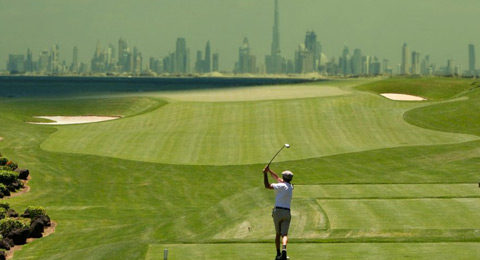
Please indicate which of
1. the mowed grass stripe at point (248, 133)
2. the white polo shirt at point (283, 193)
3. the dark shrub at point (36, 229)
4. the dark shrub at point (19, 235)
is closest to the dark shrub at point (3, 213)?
the dark shrub at point (36, 229)

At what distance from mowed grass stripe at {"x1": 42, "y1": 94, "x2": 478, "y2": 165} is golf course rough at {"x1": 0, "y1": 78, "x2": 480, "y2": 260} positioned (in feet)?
0.56

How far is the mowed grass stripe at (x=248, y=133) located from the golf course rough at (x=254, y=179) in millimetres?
171

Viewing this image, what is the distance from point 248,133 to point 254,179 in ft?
54.1

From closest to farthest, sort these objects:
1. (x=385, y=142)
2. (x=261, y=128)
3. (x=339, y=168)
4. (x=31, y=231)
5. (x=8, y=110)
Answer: (x=31, y=231) → (x=339, y=168) → (x=385, y=142) → (x=261, y=128) → (x=8, y=110)

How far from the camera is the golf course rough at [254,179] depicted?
74.1ft

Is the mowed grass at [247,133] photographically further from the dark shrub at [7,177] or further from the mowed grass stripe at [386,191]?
the mowed grass stripe at [386,191]

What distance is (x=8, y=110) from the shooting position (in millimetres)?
99750

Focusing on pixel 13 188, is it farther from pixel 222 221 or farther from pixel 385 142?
pixel 385 142

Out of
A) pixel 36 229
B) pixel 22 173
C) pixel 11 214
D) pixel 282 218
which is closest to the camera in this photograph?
pixel 282 218

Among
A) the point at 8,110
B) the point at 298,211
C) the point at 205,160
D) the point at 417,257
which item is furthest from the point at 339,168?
the point at 8,110

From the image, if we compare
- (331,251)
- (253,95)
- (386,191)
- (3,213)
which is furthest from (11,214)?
(253,95)

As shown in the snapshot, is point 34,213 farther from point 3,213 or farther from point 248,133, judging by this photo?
point 248,133

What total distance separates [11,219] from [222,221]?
916cm

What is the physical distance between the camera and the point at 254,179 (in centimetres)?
4559
